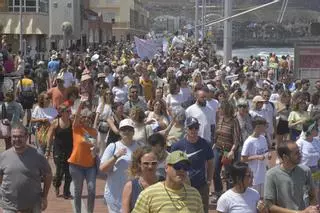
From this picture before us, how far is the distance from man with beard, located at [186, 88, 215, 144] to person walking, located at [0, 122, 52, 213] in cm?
407

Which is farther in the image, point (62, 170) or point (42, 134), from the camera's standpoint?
point (42, 134)

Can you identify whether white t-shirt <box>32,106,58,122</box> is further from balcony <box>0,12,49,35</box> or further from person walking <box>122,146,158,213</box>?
balcony <box>0,12,49,35</box>

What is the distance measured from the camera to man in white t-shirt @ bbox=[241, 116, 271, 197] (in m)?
9.99

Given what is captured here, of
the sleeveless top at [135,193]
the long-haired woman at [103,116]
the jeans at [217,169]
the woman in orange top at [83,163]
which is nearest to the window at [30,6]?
the long-haired woman at [103,116]

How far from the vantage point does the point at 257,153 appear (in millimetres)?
10102

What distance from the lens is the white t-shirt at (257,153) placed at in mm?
10000

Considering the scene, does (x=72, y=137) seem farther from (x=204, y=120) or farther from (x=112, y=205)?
(x=112, y=205)

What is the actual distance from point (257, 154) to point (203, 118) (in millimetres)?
1888

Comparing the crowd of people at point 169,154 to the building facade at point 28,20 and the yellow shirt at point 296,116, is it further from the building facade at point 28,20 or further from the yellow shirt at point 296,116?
the building facade at point 28,20

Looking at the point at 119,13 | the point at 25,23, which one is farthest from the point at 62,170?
the point at 119,13

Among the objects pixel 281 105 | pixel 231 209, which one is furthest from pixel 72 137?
pixel 281 105

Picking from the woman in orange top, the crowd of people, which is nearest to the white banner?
the crowd of people

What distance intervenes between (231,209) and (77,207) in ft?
11.9

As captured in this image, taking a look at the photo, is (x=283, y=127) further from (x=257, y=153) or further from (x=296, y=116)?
(x=257, y=153)
